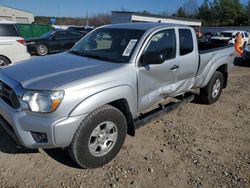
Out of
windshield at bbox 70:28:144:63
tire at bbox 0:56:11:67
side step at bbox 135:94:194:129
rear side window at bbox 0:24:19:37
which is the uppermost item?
rear side window at bbox 0:24:19:37

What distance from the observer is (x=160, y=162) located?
3328 millimetres

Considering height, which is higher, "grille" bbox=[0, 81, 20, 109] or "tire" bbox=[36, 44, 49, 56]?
"grille" bbox=[0, 81, 20, 109]

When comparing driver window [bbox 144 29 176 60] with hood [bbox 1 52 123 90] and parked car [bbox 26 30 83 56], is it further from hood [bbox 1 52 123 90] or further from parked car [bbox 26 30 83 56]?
parked car [bbox 26 30 83 56]

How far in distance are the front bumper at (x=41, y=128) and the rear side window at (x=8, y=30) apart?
5.35 meters

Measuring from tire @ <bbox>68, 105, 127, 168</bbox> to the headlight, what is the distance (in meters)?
0.40

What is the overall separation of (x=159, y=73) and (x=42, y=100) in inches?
72.7

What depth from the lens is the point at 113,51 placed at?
11.9 feet

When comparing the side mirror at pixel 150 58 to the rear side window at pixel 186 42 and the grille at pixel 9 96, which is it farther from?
the grille at pixel 9 96

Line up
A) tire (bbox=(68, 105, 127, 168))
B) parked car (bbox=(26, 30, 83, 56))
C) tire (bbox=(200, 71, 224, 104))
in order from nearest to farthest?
tire (bbox=(68, 105, 127, 168)) → tire (bbox=(200, 71, 224, 104)) → parked car (bbox=(26, 30, 83, 56))

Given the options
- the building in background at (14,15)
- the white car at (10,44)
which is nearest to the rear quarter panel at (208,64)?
the white car at (10,44)

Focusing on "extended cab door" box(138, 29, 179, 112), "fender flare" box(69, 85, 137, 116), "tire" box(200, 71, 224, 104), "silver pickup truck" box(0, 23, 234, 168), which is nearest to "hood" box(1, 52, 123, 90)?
"silver pickup truck" box(0, 23, 234, 168)

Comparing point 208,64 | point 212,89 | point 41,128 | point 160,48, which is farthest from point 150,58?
point 212,89

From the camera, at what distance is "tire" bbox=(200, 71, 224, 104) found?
5.28 m

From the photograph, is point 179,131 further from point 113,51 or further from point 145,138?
point 113,51
